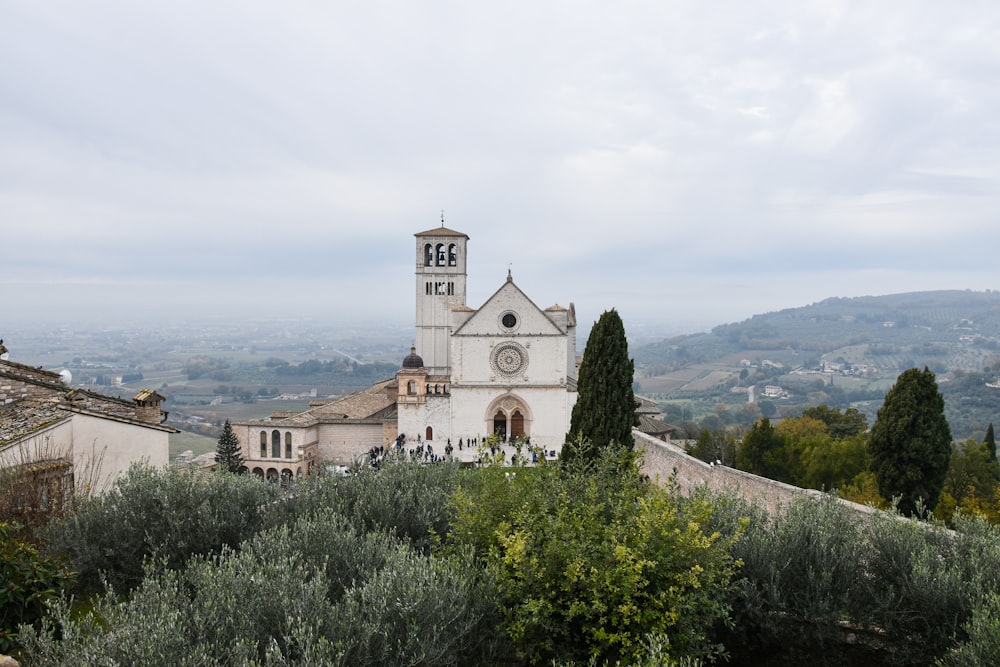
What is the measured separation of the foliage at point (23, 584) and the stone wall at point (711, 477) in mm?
9230

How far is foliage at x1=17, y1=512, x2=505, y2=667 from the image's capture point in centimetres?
465

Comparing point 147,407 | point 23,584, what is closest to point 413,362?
point 147,407

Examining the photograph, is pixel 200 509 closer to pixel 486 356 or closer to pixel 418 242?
pixel 486 356

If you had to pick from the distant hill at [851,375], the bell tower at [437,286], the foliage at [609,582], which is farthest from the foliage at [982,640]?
the distant hill at [851,375]

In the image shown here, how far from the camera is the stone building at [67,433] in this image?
9617mm

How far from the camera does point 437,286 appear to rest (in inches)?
1527

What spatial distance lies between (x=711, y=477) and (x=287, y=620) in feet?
51.2

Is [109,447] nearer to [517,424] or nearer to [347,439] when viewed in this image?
[347,439]

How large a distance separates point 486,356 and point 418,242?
31.7ft

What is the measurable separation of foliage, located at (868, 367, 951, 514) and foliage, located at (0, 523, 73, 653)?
16.9m

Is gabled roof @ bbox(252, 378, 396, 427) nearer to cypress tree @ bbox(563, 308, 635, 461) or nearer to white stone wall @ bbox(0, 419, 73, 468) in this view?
cypress tree @ bbox(563, 308, 635, 461)

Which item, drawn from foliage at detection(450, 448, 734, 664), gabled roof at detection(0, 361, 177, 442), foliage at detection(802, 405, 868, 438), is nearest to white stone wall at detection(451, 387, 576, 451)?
foliage at detection(802, 405, 868, 438)

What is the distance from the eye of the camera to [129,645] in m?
4.61

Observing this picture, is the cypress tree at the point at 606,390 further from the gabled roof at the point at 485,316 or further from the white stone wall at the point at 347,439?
the white stone wall at the point at 347,439
